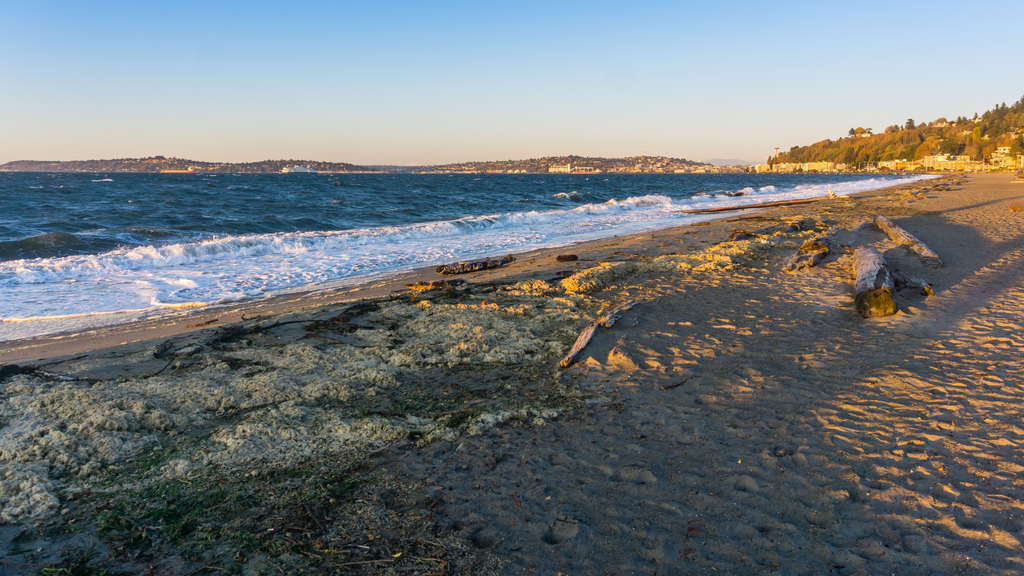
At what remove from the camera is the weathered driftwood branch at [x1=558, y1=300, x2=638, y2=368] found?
5.02 metres

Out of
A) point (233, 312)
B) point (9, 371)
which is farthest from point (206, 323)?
point (9, 371)

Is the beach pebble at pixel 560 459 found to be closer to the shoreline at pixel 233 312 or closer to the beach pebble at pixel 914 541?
the beach pebble at pixel 914 541

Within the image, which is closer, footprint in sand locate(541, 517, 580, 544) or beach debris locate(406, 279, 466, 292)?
footprint in sand locate(541, 517, 580, 544)

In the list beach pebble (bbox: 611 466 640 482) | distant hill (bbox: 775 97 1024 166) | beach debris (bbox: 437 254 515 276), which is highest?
distant hill (bbox: 775 97 1024 166)

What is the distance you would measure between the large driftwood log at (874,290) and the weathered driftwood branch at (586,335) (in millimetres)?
3073

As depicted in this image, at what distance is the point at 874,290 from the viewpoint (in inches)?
261

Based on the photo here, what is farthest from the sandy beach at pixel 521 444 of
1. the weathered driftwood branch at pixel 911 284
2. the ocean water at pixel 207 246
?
the ocean water at pixel 207 246

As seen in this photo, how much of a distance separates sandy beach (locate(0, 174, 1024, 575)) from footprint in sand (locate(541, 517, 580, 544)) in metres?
0.01

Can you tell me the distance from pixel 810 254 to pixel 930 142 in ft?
568

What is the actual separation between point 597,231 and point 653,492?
16.2 metres

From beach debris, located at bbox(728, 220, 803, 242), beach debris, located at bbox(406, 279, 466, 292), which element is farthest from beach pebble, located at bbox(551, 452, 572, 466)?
beach debris, located at bbox(728, 220, 803, 242)

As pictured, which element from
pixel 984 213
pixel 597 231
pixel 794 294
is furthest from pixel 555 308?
pixel 984 213

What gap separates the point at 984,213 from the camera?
1725 cm

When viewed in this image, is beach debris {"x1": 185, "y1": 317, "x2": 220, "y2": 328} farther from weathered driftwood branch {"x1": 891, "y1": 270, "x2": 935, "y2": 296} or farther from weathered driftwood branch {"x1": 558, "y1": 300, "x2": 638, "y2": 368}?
weathered driftwood branch {"x1": 891, "y1": 270, "x2": 935, "y2": 296}
